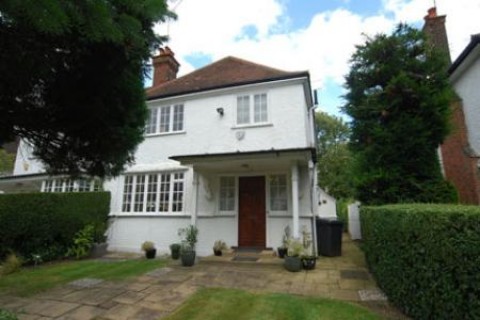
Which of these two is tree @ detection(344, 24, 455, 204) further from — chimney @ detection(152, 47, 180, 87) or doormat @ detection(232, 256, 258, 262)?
chimney @ detection(152, 47, 180, 87)

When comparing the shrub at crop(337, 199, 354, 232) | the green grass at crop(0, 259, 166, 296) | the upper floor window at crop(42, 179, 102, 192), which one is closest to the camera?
the green grass at crop(0, 259, 166, 296)

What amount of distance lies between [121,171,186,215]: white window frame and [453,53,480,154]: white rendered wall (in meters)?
10.8

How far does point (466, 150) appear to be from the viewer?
990 cm

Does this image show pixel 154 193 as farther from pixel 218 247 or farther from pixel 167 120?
pixel 218 247

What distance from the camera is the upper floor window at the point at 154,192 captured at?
10.9 meters

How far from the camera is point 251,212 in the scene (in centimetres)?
1003

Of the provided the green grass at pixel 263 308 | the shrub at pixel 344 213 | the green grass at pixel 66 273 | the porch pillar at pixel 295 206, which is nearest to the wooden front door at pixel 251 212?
the porch pillar at pixel 295 206

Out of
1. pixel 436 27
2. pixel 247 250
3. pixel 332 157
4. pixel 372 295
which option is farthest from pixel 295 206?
pixel 332 157

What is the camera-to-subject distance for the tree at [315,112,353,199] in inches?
1201

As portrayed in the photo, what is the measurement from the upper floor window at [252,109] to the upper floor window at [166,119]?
263 cm

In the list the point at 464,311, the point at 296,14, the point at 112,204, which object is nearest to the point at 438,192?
the point at 464,311

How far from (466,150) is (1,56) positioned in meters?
12.8

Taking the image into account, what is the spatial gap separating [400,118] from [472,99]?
4662mm

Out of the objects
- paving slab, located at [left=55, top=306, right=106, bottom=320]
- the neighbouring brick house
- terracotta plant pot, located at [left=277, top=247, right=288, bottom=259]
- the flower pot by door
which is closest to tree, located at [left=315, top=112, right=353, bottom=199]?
the neighbouring brick house
